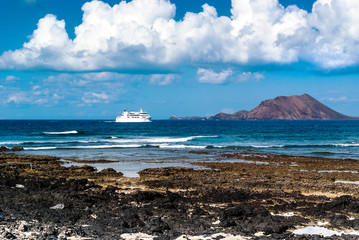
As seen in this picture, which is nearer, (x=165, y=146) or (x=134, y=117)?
(x=165, y=146)

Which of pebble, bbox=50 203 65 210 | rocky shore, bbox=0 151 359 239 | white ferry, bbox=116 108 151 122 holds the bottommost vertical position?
rocky shore, bbox=0 151 359 239

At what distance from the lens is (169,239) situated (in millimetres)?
8969

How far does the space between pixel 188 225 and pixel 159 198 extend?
10.8 ft

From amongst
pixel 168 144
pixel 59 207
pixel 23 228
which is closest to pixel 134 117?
pixel 168 144

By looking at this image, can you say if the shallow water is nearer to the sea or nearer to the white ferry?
the sea

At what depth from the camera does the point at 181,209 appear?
11805mm

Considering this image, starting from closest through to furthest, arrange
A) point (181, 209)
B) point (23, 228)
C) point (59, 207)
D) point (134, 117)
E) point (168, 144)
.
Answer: point (23, 228) → point (59, 207) → point (181, 209) → point (168, 144) → point (134, 117)

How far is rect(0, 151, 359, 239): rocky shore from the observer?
938 centimetres

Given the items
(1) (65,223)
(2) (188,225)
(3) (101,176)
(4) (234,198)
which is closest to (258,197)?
(4) (234,198)

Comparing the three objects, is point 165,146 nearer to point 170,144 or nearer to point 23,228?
point 170,144

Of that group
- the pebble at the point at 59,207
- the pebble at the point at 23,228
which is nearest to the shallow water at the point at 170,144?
the pebble at the point at 59,207

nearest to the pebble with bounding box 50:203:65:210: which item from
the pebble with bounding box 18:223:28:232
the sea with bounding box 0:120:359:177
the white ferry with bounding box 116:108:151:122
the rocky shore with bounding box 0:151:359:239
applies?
the rocky shore with bounding box 0:151:359:239

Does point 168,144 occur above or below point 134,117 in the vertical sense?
below

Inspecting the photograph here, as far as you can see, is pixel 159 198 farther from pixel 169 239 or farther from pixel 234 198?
pixel 169 239
